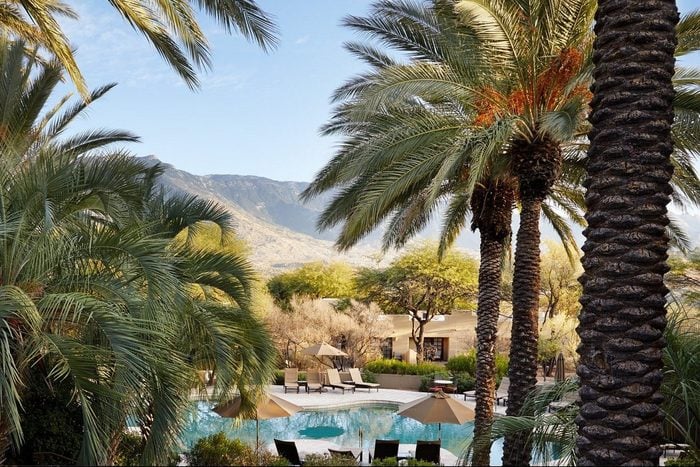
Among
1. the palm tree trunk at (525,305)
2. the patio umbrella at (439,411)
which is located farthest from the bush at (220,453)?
the palm tree trunk at (525,305)

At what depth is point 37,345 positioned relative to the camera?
20.7ft

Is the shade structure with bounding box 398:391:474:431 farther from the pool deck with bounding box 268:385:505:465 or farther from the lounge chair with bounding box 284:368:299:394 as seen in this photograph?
the lounge chair with bounding box 284:368:299:394

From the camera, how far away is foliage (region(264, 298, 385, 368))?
34.2 m

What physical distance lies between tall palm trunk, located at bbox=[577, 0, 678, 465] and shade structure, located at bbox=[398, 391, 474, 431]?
1031cm

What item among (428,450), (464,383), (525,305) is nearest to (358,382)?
(464,383)

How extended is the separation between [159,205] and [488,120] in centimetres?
569

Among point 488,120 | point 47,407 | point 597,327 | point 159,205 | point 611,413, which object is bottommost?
point 47,407

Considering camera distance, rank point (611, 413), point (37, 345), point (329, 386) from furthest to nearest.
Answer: point (329, 386) → point (37, 345) → point (611, 413)

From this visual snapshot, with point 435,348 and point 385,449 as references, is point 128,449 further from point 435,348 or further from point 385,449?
point 435,348

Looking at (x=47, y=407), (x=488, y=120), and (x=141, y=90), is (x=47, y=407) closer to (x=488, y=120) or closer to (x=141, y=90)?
(x=488, y=120)

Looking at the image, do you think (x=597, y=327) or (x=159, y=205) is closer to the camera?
(x=597, y=327)

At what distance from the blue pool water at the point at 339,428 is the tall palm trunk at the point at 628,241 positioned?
14.3 meters

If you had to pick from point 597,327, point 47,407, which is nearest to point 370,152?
point 47,407

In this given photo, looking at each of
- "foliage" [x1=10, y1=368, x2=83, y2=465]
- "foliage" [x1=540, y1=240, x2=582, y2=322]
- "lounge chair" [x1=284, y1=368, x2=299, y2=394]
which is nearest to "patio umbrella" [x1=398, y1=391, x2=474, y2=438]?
"foliage" [x1=10, y1=368, x2=83, y2=465]
